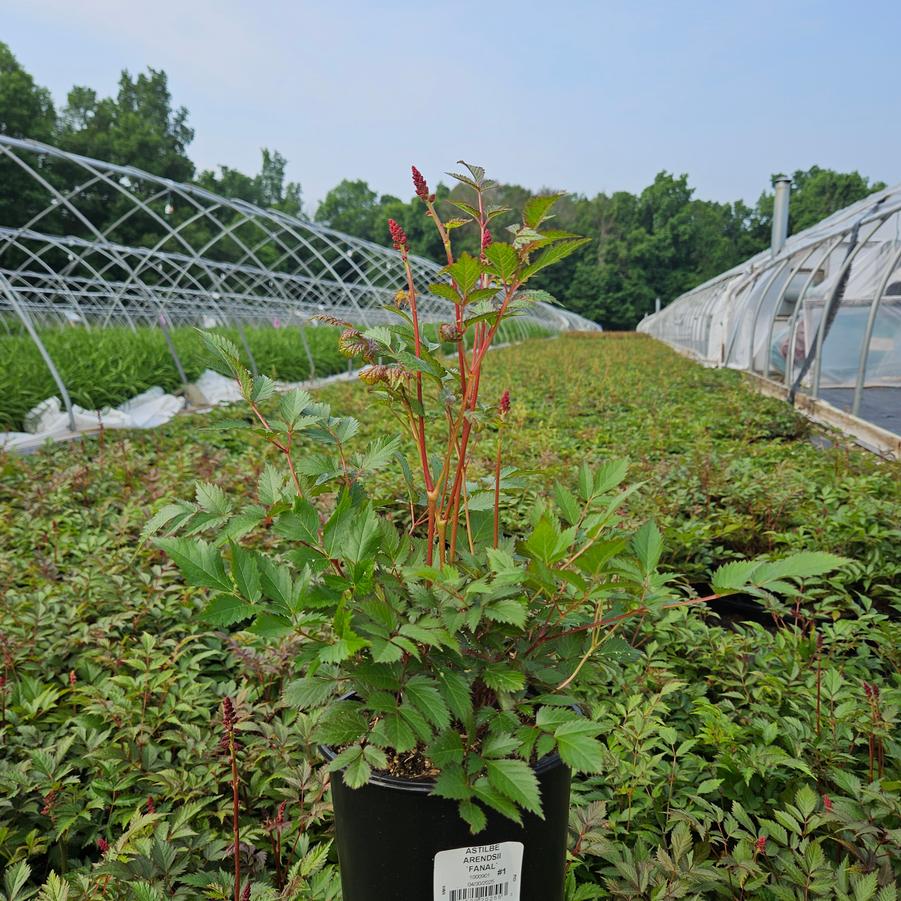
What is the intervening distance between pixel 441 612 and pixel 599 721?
0.89 metres

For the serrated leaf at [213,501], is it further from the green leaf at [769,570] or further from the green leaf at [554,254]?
the green leaf at [769,570]

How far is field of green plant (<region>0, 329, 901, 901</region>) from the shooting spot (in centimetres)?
123

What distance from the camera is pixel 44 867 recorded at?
143cm

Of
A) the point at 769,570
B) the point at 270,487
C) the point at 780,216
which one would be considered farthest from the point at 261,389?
the point at 780,216

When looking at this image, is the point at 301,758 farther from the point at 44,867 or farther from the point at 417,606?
the point at 417,606

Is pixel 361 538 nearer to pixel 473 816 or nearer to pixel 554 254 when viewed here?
pixel 473 816

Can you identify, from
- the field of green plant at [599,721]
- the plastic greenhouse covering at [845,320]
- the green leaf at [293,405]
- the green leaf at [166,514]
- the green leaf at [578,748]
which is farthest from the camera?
the plastic greenhouse covering at [845,320]

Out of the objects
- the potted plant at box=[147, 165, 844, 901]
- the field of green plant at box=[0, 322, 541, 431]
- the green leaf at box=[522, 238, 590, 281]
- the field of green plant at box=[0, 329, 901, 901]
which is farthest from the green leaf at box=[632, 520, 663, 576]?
the field of green plant at box=[0, 322, 541, 431]

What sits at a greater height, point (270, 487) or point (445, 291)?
point (445, 291)

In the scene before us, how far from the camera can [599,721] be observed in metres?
1.50

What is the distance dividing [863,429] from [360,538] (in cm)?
585

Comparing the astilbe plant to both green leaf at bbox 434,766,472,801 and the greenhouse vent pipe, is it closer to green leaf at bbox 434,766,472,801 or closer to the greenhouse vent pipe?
green leaf at bbox 434,766,472,801

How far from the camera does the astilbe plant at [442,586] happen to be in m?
0.79

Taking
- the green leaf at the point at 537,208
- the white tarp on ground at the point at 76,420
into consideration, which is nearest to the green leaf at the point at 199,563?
the green leaf at the point at 537,208
